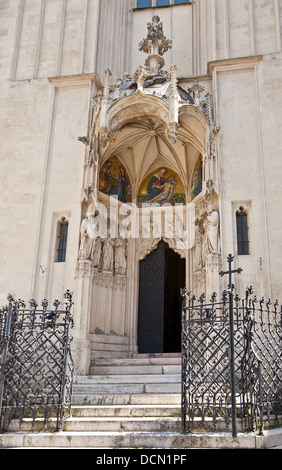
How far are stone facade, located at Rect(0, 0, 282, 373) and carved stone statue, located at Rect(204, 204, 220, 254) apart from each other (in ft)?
0.10

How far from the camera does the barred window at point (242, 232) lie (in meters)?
12.2

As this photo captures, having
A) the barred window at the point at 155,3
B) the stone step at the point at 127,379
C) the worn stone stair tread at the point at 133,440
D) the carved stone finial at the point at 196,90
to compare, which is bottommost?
the worn stone stair tread at the point at 133,440

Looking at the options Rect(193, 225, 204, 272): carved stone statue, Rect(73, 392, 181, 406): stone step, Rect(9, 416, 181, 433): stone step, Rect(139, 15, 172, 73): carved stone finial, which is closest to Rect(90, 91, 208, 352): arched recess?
Rect(193, 225, 204, 272): carved stone statue

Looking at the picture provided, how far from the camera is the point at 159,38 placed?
1458 centimetres

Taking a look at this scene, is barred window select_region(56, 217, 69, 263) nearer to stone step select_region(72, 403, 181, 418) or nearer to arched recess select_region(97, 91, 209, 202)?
arched recess select_region(97, 91, 209, 202)

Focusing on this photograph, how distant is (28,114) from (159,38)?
184 inches

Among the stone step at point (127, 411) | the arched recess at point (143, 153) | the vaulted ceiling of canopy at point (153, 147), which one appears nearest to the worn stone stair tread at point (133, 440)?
the stone step at point (127, 411)

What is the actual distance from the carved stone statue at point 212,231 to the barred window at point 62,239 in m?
3.89

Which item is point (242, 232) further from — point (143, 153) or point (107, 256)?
point (143, 153)

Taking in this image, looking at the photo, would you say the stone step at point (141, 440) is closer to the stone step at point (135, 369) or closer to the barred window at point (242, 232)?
the stone step at point (135, 369)

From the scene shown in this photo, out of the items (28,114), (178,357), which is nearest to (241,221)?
(178,357)

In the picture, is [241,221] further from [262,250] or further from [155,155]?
[155,155]

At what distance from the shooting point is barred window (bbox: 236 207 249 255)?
12211mm

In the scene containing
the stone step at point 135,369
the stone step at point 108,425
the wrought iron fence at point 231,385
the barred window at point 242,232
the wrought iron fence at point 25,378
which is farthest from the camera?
the barred window at point 242,232
